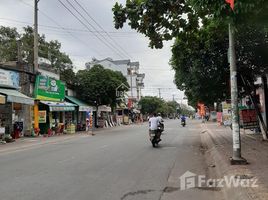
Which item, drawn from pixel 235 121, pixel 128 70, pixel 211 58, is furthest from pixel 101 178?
pixel 128 70

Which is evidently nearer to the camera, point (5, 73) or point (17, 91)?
point (5, 73)

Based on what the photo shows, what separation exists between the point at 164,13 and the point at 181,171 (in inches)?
212

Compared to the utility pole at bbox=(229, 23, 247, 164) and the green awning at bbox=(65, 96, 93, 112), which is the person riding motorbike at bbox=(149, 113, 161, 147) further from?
the green awning at bbox=(65, 96, 93, 112)

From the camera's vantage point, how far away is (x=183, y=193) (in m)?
8.84

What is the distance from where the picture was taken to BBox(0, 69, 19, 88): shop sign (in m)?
→ 30.0

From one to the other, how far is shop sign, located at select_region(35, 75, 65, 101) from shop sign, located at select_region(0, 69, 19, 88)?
335 centimetres

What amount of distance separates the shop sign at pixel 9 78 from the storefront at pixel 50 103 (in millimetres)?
3347

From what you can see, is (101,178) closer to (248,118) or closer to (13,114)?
(248,118)

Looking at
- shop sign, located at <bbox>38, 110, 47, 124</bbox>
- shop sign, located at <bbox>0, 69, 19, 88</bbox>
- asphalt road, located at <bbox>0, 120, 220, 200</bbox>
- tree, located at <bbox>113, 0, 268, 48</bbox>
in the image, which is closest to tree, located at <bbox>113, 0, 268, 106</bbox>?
tree, located at <bbox>113, 0, 268, 48</bbox>

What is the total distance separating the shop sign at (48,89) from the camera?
36.2 meters

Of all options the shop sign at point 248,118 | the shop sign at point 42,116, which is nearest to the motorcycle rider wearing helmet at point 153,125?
the shop sign at point 248,118

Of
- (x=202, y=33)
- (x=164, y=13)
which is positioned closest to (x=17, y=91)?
(x=202, y=33)

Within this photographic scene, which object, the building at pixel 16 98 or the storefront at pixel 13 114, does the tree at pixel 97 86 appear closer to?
the building at pixel 16 98

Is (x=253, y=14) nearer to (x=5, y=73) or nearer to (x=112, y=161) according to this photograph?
(x=112, y=161)
